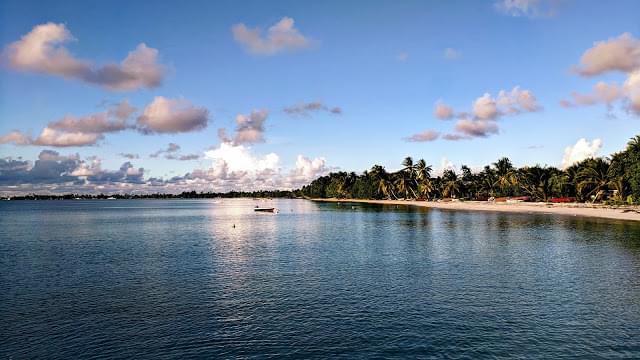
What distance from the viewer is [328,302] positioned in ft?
102

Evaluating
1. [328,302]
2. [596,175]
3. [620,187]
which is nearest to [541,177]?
[596,175]

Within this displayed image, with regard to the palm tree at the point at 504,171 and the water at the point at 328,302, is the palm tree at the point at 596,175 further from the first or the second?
the water at the point at 328,302

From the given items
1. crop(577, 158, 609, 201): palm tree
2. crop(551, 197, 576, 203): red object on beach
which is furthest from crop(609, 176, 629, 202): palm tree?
crop(551, 197, 576, 203): red object on beach

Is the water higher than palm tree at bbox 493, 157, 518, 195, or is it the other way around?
palm tree at bbox 493, 157, 518, 195

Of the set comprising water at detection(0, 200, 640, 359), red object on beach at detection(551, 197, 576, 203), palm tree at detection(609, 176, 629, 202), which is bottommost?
water at detection(0, 200, 640, 359)

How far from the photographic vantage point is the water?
22703 millimetres

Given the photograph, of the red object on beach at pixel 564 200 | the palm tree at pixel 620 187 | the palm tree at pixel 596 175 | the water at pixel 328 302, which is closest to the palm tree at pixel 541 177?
the red object on beach at pixel 564 200

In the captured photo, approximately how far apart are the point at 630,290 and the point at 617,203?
331 ft

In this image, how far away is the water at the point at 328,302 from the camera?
2270cm

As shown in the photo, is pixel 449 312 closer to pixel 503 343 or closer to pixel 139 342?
pixel 503 343

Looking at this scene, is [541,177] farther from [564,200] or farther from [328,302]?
[328,302]

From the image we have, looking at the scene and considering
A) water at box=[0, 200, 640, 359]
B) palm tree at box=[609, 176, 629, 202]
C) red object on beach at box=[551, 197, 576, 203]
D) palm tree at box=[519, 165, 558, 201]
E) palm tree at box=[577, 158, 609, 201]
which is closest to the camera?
water at box=[0, 200, 640, 359]

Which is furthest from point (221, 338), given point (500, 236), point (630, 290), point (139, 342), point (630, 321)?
point (500, 236)

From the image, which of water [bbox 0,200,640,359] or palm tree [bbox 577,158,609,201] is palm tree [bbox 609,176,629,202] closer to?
palm tree [bbox 577,158,609,201]
